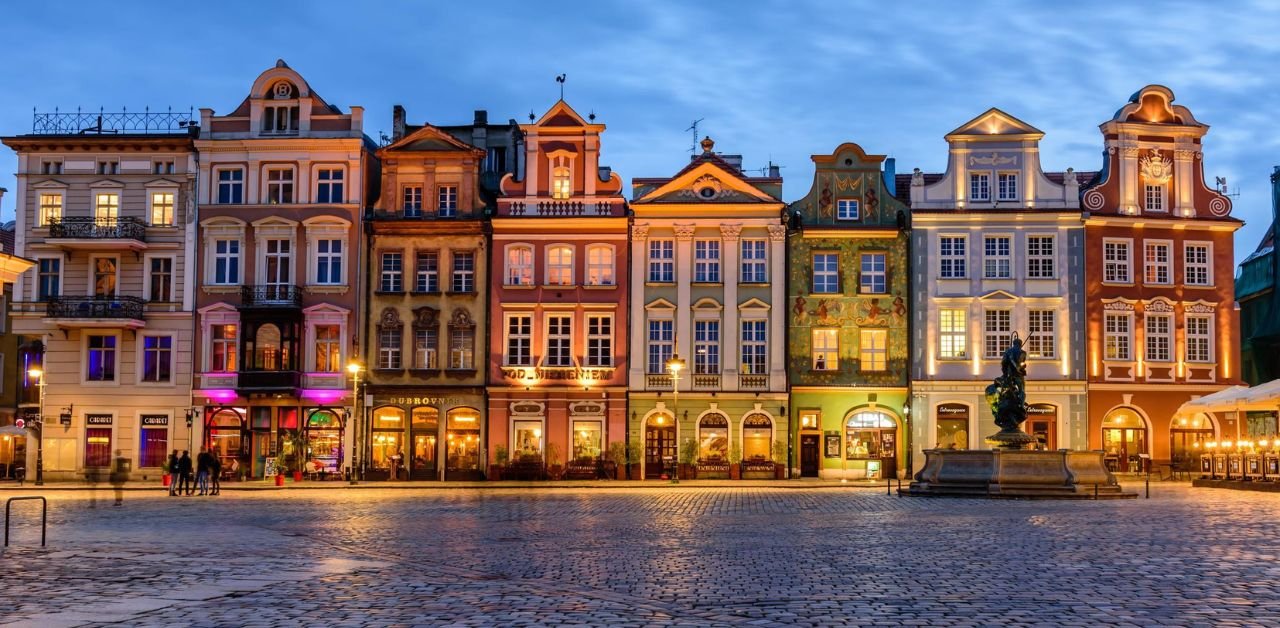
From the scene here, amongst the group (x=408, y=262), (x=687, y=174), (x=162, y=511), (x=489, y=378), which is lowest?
(x=162, y=511)

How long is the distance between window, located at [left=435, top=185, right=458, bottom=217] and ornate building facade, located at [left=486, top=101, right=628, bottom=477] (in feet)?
6.04

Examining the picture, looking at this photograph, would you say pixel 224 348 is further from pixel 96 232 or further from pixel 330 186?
pixel 330 186

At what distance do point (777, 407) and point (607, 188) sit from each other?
426 inches

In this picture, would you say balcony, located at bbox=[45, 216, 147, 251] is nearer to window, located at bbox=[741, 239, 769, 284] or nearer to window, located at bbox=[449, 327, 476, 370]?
window, located at bbox=[449, 327, 476, 370]

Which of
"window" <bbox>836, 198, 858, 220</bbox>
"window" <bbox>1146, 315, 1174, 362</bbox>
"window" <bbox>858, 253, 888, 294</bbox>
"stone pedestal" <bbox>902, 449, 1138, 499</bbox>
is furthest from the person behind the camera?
"window" <bbox>836, 198, 858, 220</bbox>

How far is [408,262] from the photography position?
182 ft

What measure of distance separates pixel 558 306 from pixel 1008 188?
1817 cm

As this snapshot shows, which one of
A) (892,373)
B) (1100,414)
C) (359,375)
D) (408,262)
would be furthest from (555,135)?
(1100,414)

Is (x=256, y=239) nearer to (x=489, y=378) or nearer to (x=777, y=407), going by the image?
(x=489, y=378)

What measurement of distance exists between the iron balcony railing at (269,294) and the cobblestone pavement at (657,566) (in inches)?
899

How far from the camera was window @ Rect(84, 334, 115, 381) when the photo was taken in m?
55.6

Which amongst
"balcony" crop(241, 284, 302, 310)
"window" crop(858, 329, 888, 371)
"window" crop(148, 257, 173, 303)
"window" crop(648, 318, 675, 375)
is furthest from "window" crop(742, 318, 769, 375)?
"window" crop(148, 257, 173, 303)

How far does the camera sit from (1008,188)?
5566 cm

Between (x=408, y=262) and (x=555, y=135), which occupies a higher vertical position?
(x=555, y=135)
